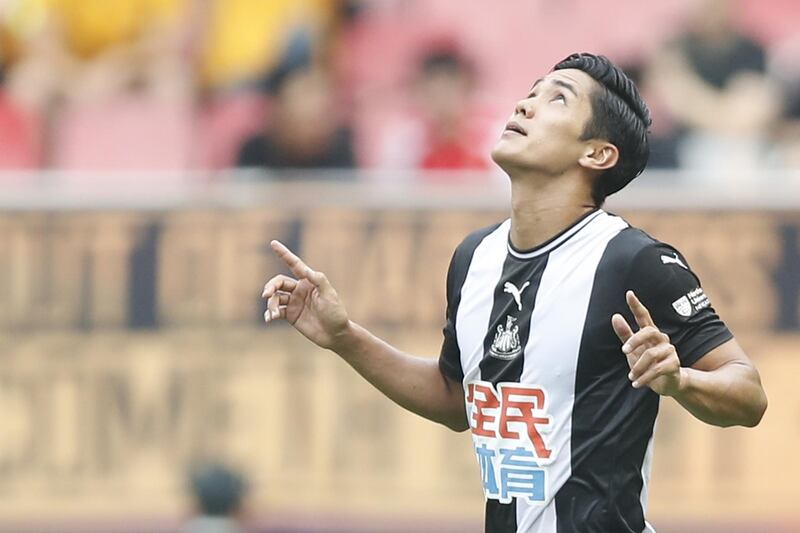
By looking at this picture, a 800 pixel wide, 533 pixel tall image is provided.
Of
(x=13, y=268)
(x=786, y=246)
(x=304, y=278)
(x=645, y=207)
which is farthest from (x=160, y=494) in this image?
(x=304, y=278)

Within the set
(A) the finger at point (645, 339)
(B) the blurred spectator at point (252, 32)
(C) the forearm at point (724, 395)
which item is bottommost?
(C) the forearm at point (724, 395)

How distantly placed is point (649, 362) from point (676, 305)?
0.46 m

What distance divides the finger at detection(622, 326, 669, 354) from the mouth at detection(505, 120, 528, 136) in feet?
2.99

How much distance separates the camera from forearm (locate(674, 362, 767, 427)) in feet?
13.5

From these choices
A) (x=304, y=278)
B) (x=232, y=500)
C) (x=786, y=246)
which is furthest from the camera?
(x=786, y=246)

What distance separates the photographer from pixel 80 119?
10523 mm

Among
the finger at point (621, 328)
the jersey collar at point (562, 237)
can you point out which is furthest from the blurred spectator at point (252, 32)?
the finger at point (621, 328)

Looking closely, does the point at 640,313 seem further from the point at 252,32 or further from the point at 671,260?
the point at 252,32

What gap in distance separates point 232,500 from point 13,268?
2911mm

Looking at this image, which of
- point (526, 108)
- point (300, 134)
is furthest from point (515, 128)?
point (300, 134)

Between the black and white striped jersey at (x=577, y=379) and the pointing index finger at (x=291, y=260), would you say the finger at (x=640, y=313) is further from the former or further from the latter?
the pointing index finger at (x=291, y=260)

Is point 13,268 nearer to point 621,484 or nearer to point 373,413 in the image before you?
point 373,413

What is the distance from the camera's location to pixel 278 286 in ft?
15.6

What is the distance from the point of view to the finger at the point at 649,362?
392 cm
